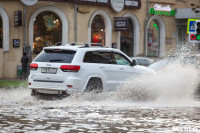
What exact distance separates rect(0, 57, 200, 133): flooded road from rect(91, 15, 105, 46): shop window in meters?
17.5

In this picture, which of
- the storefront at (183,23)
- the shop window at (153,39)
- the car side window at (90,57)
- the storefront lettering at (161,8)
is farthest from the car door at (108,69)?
the storefront at (183,23)

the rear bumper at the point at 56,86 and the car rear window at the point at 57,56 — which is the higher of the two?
the car rear window at the point at 57,56

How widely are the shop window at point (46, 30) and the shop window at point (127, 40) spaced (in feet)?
17.9

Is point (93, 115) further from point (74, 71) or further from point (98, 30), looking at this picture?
point (98, 30)

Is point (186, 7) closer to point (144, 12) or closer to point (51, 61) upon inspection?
point (144, 12)

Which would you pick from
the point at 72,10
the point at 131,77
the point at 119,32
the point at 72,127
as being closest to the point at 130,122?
the point at 72,127

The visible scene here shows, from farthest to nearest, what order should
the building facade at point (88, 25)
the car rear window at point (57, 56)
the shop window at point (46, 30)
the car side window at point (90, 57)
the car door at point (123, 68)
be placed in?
the shop window at point (46, 30)
the building facade at point (88, 25)
the car door at point (123, 68)
the car side window at point (90, 57)
the car rear window at point (57, 56)

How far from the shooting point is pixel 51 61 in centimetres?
1423

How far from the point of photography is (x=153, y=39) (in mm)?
37969

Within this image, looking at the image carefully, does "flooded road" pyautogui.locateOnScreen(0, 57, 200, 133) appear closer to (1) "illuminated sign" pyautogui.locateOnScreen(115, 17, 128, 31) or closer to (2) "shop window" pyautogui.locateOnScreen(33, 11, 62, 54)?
(2) "shop window" pyautogui.locateOnScreen(33, 11, 62, 54)

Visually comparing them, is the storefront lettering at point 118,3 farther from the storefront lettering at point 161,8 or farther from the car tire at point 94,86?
the car tire at point 94,86

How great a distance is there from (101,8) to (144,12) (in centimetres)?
437

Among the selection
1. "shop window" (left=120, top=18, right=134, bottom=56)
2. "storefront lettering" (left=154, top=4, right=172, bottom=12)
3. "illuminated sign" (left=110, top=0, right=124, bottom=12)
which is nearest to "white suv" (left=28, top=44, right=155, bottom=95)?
"illuminated sign" (left=110, top=0, right=124, bottom=12)

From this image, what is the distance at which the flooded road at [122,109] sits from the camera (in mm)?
9219
